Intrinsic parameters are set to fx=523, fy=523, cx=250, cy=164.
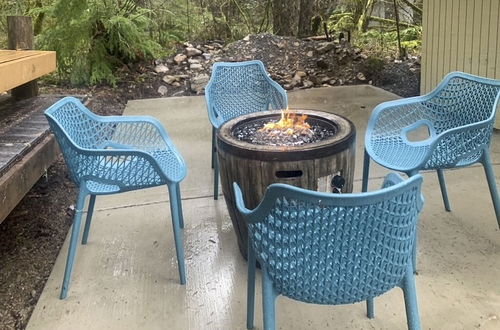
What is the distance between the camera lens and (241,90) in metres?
3.57

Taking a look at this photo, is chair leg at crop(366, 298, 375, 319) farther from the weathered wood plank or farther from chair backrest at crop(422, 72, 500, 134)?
the weathered wood plank

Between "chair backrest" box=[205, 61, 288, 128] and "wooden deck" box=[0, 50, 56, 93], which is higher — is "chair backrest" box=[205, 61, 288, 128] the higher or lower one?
the lower one

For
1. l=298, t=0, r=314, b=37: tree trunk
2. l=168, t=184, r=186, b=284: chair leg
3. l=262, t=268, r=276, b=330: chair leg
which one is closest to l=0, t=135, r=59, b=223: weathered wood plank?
l=168, t=184, r=186, b=284: chair leg

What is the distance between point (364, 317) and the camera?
207 cm

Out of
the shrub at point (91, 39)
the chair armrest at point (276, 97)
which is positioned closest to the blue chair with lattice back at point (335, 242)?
the chair armrest at point (276, 97)

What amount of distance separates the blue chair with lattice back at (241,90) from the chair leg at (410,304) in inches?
81.4

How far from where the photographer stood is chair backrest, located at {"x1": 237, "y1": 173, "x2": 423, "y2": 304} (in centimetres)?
135

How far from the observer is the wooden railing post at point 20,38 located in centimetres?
433

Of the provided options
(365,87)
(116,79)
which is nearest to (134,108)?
(116,79)

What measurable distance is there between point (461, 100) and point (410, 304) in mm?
1677

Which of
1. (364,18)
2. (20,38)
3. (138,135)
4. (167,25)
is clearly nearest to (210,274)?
(138,135)

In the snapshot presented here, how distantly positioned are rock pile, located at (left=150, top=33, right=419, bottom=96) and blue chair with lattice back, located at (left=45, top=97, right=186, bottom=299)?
12.6ft

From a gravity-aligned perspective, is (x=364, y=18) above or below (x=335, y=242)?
above

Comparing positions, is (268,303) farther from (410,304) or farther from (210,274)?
(210,274)
